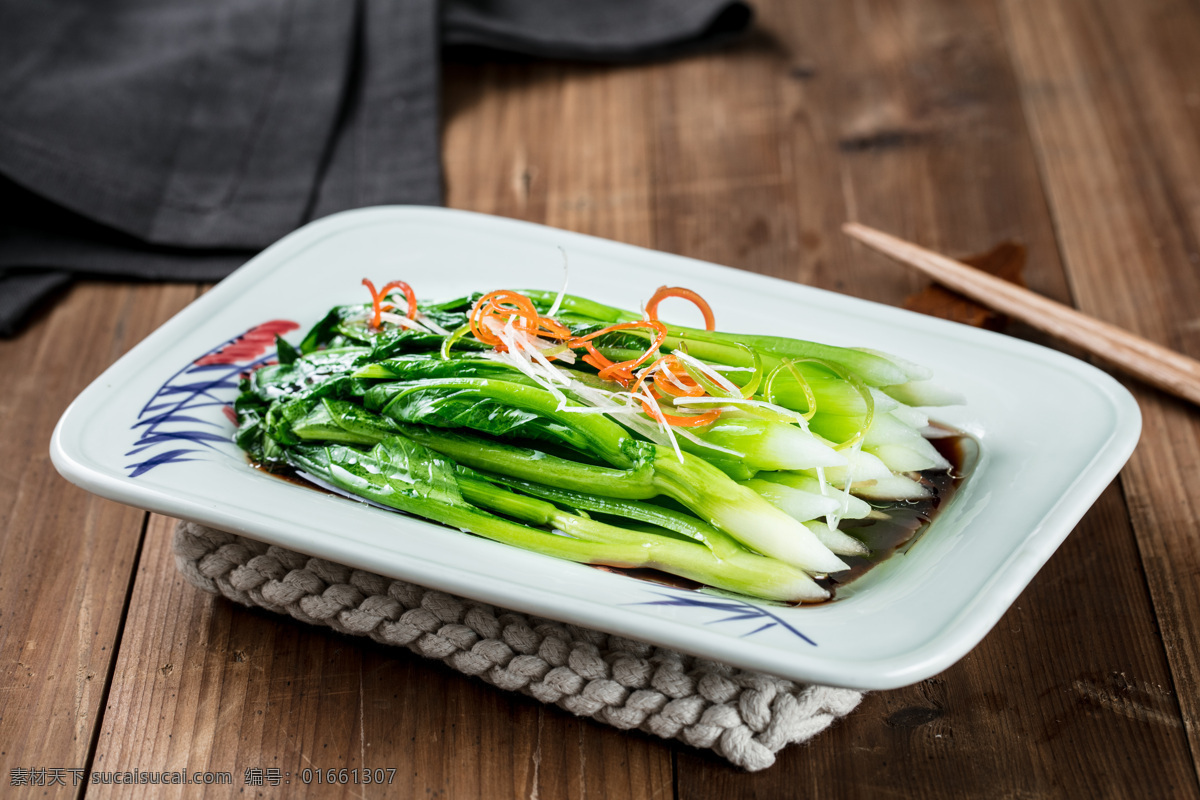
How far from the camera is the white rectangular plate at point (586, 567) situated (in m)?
1.64

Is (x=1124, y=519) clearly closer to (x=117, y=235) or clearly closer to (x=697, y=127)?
(x=697, y=127)

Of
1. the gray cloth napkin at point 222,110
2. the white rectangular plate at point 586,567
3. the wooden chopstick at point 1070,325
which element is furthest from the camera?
the gray cloth napkin at point 222,110

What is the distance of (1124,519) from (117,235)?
3.35 metres

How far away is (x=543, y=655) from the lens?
197 cm

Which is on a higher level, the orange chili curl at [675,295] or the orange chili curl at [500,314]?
the orange chili curl at [675,295]

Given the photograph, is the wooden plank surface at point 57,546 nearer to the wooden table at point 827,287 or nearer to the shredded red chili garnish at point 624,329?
the wooden table at point 827,287

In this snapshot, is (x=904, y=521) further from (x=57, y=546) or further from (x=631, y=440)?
(x=57, y=546)

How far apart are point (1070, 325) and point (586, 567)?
1.64 meters

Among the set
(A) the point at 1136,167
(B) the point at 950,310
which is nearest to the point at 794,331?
(B) the point at 950,310

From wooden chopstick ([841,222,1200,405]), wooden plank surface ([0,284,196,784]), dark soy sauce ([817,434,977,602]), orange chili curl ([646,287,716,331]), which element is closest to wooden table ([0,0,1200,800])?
wooden plank surface ([0,284,196,784])

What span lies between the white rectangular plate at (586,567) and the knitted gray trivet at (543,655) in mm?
187

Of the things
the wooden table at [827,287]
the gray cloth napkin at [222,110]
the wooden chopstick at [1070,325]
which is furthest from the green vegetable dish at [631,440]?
the gray cloth napkin at [222,110]

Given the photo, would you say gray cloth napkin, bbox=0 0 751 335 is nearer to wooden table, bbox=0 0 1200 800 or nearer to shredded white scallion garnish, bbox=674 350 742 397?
wooden table, bbox=0 0 1200 800

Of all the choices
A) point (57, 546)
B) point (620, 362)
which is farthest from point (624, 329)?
point (57, 546)
